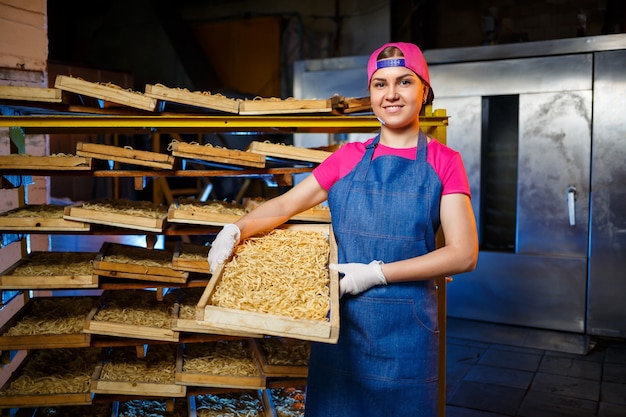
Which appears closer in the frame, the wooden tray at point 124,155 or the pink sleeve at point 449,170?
the pink sleeve at point 449,170

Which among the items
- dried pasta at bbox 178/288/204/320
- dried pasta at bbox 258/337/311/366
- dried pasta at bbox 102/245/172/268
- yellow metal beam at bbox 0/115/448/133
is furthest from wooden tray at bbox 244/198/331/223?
dried pasta at bbox 258/337/311/366

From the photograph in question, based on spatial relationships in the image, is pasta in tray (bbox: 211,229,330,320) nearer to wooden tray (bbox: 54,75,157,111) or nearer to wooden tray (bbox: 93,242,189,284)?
wooden tray (bbox: 93,242,189,284)

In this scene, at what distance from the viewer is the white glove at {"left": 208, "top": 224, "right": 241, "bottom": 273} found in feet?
8.11

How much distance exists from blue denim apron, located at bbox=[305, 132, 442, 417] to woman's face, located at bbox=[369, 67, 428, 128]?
0.16 metres

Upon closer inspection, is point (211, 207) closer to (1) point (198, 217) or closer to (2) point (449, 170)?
(1) point (198, 217)

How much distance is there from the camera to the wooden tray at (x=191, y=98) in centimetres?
312

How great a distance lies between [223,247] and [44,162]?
1.39m

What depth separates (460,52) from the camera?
5.98 meters

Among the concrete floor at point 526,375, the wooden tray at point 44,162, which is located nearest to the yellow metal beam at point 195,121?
the wooden tray at point 44,162

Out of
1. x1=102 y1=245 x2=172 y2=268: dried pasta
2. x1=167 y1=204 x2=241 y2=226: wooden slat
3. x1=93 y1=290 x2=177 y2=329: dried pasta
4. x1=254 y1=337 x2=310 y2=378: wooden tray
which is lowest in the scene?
x1=254 y1=337 x2=310 y2=378: wooden tray

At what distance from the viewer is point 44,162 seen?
10.3 feet

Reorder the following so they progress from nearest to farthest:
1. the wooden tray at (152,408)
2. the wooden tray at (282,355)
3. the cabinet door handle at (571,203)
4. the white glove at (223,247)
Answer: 1. the white glove at (223,247)
2. the wooden tray at (282,355)
3. the wooden tray at (152,408)
4. the cabinet door handle at (571,203)

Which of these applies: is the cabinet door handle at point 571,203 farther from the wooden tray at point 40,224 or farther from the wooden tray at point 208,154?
the wooden tray at point 40,224

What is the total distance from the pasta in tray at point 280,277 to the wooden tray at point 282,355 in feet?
3.24
